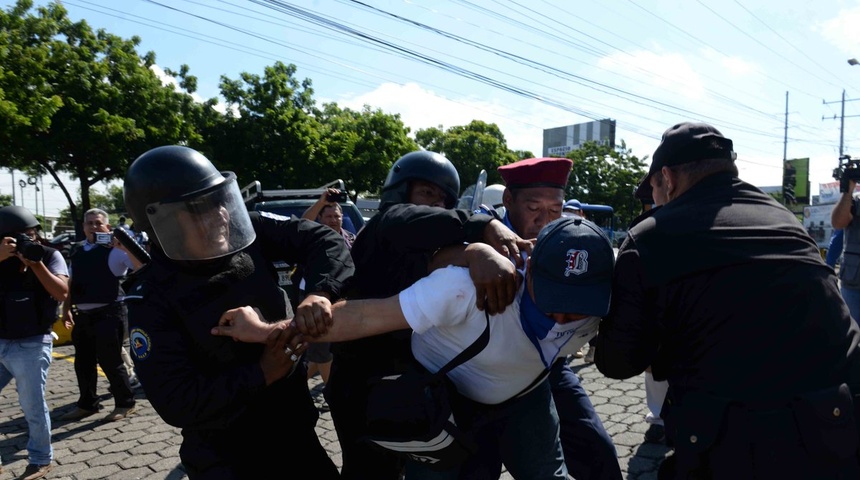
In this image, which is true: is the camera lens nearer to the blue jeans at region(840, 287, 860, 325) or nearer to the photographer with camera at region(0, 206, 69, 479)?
the photographer with camera at region(0, 206, 69, 479)

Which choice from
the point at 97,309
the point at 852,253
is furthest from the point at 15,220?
the point at 852,253

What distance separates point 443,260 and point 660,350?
0.80 meters

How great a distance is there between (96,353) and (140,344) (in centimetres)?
447

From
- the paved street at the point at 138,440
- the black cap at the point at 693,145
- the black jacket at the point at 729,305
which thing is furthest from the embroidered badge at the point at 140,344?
the paved street at the point at 138,440

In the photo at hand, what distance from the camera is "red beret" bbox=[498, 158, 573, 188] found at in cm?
286

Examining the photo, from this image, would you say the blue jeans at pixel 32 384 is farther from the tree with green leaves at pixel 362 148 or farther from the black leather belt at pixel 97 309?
the tree with green leaves at pixel 362 148

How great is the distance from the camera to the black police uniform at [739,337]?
177 centimetres

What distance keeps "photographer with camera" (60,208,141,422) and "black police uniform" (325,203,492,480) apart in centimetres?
410

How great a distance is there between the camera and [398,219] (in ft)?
7.39

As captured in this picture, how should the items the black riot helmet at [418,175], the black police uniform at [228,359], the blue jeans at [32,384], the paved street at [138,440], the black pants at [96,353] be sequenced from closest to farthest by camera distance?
1. the black police uniform at [228,359]
2. the black riot helmet at [418,175]
3. the blue jeans at [32,384]
4. the paved street at [138,440]
5. the black pants at [96,353]

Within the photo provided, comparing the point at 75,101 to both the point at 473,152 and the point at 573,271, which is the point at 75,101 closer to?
the point at 573,271

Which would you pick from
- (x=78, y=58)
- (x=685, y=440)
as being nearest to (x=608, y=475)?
(x=685, y=440)

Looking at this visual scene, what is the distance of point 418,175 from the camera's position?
279 centimetres

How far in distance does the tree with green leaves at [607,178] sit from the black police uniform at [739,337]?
4187 cm
